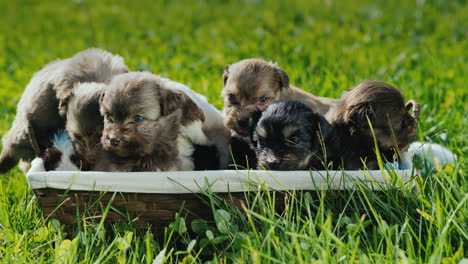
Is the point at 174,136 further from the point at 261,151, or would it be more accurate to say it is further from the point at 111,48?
the point at 111,48

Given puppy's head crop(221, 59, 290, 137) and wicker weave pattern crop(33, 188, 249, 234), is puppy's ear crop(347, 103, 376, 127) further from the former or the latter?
wicker weave pattern crop(33, 188, 249, 234)

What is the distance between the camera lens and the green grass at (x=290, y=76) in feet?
9.99

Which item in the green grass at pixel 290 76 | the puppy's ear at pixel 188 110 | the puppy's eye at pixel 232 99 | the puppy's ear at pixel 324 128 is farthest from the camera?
the puppy's eye at pixel 232 99

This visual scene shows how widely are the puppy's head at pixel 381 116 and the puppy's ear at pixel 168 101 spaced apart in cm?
119

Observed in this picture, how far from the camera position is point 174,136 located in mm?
3713

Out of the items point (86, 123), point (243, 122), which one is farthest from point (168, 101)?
point (243, 122)

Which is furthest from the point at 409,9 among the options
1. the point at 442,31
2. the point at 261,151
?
the point at 261,151

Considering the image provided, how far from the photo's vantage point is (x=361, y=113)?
3.80 meters

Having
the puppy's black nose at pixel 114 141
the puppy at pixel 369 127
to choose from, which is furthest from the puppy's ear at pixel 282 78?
the puppy's black nose at pixel 114 141

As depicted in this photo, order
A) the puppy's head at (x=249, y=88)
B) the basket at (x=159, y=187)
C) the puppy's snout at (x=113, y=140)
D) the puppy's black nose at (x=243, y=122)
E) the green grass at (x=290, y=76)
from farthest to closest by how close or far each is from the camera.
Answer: the puppy's head at (x=249, y=88)
the puppy's black nose at (x=243, y=122)
the puppy's snout at (x=113, y=140)
the basket at (x=159, y=187)
the green grass at (x=290, y=76)

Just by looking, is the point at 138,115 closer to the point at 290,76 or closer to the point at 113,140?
the point at 113,140

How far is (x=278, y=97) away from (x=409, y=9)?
7370 millimetres

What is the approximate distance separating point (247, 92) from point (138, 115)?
3.44 ft

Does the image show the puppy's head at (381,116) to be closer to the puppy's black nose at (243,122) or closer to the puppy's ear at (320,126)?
the puppy's ear at (320,126)
